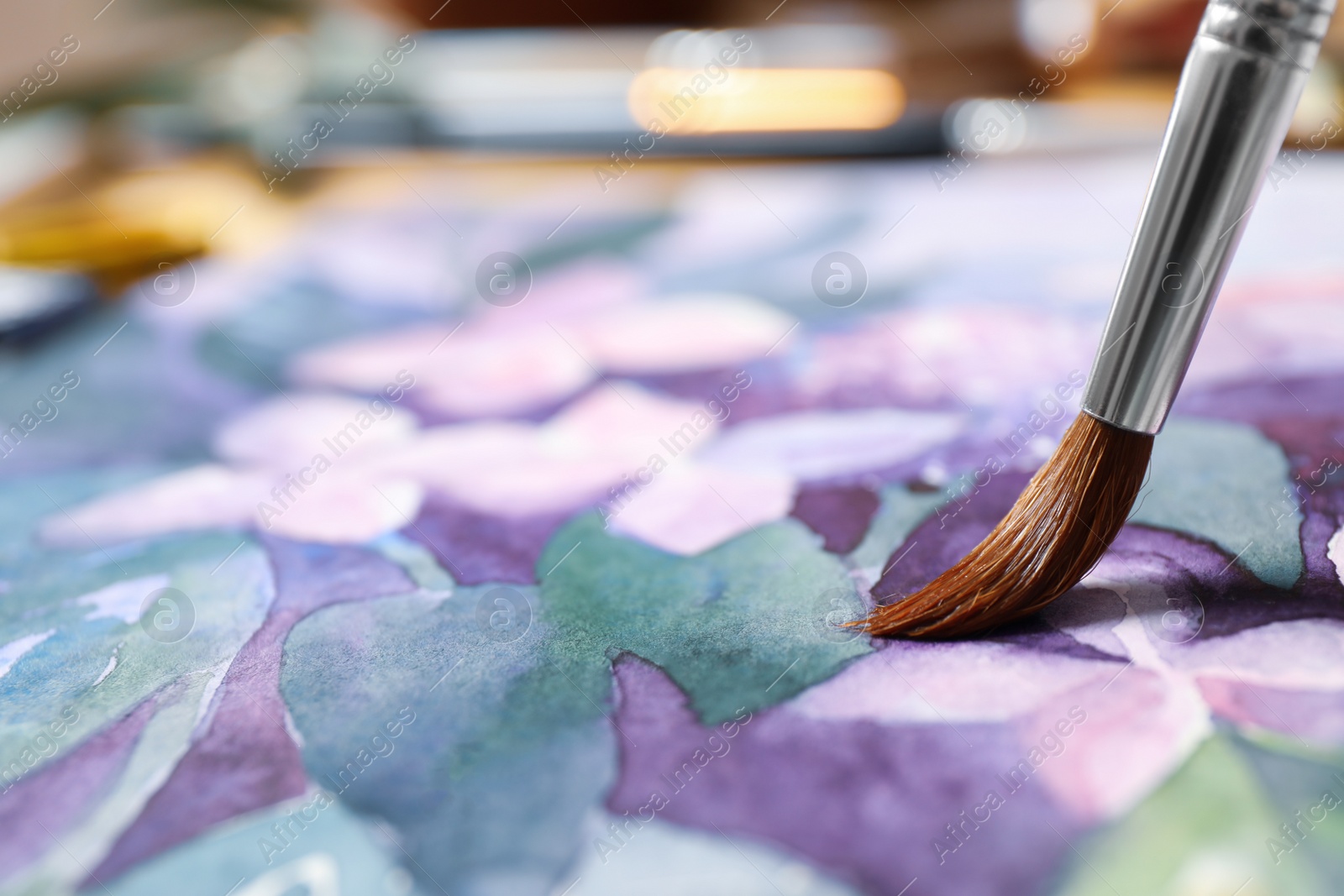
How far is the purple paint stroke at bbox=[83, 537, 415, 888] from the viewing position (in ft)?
1.32

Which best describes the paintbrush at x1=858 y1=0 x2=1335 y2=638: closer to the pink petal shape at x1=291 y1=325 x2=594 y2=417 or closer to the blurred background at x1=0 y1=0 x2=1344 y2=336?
the pink petal shape at x1=291 y1=325 x2=594 y2=417

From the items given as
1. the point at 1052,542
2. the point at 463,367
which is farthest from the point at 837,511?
the point at 463,367

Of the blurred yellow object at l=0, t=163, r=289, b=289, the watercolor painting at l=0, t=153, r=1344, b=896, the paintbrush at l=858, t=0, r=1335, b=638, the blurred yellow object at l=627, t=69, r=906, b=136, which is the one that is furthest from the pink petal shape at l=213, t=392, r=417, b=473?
the blurred yellow object at l=627, t=69, r=906, b=136

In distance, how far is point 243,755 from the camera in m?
0.44

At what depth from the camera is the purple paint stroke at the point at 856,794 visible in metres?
0.36

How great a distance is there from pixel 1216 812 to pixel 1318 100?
3.06ft

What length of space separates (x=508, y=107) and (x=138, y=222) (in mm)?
413

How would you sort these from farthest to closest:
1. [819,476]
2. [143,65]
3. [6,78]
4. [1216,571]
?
1. [6,78]
2. [143,65]
3. [819,476]
4. [1216,571]

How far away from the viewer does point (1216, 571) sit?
499mm

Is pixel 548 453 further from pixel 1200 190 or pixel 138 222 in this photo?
pixel 138 222

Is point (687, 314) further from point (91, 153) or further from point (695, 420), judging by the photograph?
point (91, 153)

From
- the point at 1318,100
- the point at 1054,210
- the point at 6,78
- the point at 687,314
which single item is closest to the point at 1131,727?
the point at 687,314

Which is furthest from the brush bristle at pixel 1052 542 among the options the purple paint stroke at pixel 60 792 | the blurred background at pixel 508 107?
the blurred background at pixel 508 107

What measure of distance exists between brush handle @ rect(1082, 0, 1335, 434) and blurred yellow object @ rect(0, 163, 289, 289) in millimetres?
848
